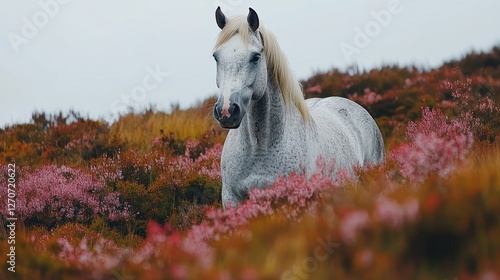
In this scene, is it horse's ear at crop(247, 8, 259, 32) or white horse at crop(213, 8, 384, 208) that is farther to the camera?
horse's ear at crop(247, 8, 259, 32)

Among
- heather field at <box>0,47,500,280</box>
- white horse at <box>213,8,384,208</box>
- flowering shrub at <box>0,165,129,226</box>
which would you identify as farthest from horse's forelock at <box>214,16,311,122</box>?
flowering shrub at <box>0,165,129,226</box>

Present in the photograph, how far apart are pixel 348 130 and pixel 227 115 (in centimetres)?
324

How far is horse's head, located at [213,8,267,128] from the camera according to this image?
16.4 feet

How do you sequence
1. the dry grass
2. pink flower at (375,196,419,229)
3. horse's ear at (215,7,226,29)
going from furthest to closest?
the dry grass
horse's ear at (215,7,226,29)
pink flower at (375,196,419,229)

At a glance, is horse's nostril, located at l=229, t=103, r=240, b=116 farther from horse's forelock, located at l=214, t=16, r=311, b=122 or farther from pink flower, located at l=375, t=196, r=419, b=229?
pink flower, located at l=375, t=196, r=419, b=229

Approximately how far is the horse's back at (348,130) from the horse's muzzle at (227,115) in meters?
1.75

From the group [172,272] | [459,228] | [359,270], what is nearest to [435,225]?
[459,228]

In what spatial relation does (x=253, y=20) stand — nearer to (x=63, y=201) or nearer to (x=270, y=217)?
(x=270, y=217)

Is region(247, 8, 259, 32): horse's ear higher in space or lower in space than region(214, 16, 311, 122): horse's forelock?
higher

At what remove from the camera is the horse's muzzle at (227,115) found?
16.2 feet

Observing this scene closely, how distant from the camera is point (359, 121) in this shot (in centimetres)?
854

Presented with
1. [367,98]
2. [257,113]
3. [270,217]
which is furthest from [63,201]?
[367,98]

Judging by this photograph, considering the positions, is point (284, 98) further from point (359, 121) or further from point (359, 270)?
point (359, 270)

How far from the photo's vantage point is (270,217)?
425 cm
